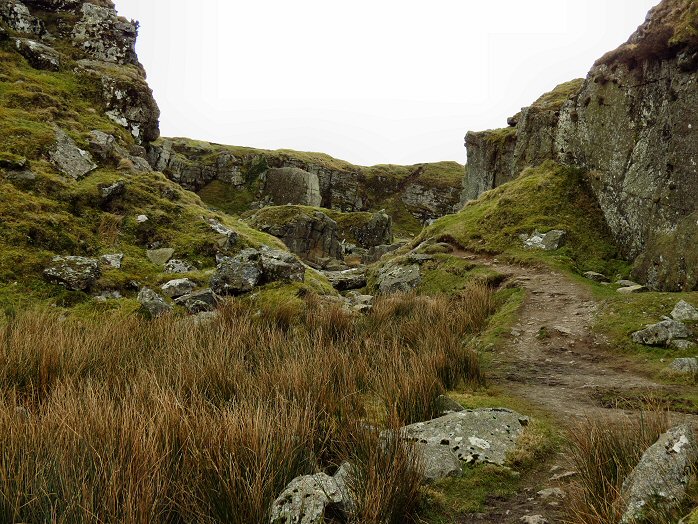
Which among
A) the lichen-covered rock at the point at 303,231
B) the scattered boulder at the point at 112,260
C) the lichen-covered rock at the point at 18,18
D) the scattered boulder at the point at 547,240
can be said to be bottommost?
the lichen-covered rock at the point at 303,231

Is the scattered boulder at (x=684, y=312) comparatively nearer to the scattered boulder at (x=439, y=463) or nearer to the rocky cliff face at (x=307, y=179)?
the scattered boulder at (x=439, y=463)

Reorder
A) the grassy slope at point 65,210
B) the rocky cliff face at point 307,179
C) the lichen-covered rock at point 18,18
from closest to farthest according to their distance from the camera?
1. the grassy slope at point 65,210
2. the lichen-covered rock at point 18,18
3. the rocky cliff face at point 307,179

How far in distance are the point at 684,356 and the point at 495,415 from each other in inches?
165

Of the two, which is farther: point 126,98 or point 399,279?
point 126,98

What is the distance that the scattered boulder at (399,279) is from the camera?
54.4 ft

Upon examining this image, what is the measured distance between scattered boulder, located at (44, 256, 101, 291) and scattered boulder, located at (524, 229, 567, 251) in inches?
526

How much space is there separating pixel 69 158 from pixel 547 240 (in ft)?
50.7

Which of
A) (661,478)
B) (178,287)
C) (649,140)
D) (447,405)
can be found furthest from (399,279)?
(661,478)

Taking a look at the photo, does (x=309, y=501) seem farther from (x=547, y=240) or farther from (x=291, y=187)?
(x=291, y=187)

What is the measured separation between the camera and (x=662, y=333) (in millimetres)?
7434

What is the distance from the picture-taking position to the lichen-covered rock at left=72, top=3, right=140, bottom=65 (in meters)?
21.2

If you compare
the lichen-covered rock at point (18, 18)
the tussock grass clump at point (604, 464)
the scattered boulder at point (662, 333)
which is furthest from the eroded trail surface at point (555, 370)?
the lichen-covered rock at point (18, 18)

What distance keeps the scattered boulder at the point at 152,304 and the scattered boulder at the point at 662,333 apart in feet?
27.1

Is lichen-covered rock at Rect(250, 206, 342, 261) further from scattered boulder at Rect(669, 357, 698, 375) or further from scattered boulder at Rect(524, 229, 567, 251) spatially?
scattered boulder at Rect(669, 357, 698, 375)
